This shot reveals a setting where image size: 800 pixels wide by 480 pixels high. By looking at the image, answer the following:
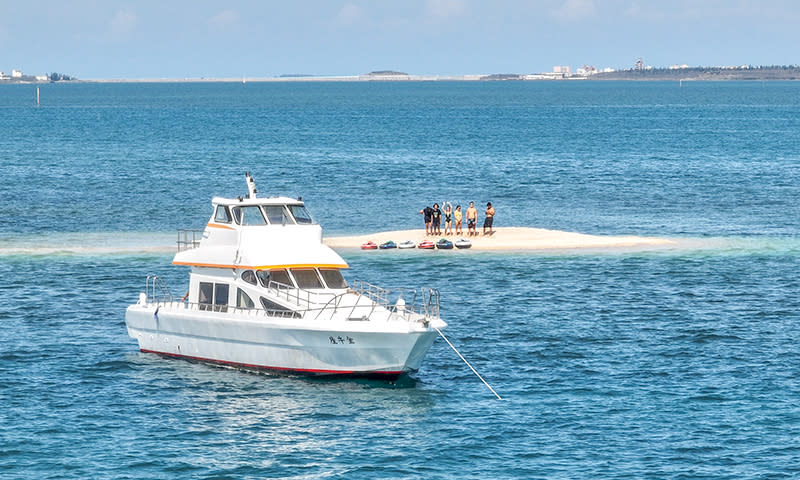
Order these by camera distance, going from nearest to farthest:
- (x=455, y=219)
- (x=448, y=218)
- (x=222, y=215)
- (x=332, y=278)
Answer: (x=332, y=278)
(x=222, y=215)
(x=455, y=219)
(x=448, y=218)

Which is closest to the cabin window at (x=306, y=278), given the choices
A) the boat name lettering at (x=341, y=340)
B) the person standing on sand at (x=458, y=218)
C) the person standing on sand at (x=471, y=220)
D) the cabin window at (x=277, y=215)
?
the cabin window at (x=277, y=215)

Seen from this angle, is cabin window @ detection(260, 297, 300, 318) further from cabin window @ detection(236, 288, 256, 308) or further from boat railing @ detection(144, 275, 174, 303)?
boat railing @ detection(144, 275, 174, 303)

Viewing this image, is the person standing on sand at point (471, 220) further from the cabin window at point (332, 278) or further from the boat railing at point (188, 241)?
the cabin window at point (332, 278)

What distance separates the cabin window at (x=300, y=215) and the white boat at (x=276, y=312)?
1.4 inches

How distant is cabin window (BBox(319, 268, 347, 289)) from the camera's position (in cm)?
4138

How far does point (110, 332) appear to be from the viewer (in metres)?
47.4

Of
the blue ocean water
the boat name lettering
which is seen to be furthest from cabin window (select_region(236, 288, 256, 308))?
the boat name lettering

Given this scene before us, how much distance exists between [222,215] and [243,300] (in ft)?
12.9

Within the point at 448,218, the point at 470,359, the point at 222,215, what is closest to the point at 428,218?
the point at 448,218

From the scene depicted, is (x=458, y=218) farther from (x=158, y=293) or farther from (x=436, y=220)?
(x=158, y=293)

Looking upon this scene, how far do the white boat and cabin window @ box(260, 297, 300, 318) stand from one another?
0.11ft

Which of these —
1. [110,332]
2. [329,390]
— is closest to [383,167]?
[110,332]

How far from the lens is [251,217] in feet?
140

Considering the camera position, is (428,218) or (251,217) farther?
(428,218)
